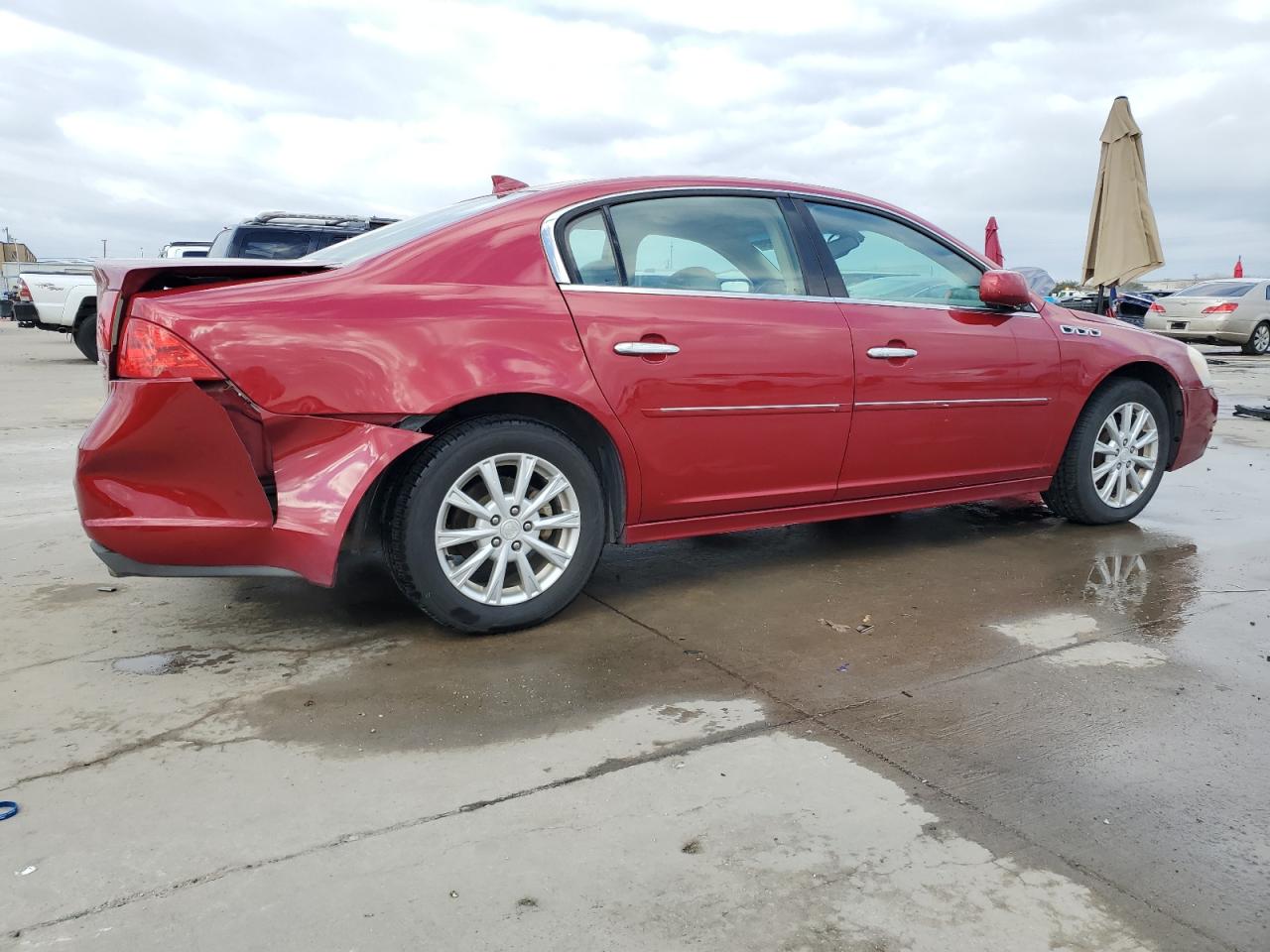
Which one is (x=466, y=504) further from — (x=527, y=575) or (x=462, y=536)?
(x=527, y=575)

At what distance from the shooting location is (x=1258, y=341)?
751 inches

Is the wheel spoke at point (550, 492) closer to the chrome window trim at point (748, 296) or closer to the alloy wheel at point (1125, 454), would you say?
the chrome window trim at point (748, 296)

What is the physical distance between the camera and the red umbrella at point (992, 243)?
1432 cm

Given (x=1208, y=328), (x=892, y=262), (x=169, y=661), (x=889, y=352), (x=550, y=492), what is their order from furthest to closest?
(x=1208, y=328), (x=892, y=262), (x=889, y=352), (x=550, y=492), (x=169, y=661)

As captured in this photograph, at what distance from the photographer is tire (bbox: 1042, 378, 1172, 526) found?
487 cm

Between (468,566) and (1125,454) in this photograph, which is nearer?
(468,566)

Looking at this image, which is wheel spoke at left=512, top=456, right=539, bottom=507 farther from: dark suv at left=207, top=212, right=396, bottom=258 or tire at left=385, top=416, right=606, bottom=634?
dark suv at left=207, top=212, right=396, bottom=258

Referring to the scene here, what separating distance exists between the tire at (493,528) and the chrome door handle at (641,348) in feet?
1.16

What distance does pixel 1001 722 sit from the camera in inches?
109

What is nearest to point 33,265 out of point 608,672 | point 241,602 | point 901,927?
point 241,602

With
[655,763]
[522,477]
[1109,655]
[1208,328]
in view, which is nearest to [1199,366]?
[1109,655]

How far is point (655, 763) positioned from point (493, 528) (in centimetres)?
109

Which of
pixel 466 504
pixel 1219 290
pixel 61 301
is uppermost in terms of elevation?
pixel 1219 290

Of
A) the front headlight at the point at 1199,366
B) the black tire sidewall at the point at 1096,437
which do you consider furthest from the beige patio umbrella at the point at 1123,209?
the black tire sidewall at the point at 1096,437
